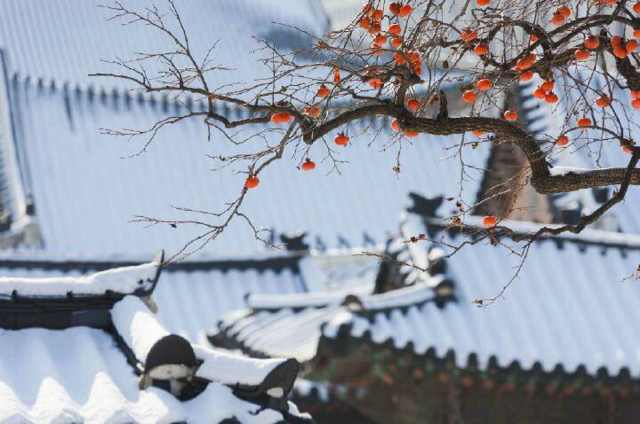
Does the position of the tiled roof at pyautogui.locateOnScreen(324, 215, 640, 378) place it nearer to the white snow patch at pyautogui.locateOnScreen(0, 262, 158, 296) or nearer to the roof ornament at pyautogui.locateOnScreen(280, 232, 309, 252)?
the white snow patch at pyautogui.locateOnScreen(0, 262, 158, 296)

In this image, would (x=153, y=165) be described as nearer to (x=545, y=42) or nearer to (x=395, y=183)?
(x=395, y=183)

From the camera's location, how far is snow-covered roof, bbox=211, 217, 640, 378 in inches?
339

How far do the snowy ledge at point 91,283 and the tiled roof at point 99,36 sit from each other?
10349 millimetres

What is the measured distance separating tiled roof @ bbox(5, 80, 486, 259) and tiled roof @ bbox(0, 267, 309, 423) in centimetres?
726

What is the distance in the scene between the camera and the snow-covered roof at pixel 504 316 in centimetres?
861

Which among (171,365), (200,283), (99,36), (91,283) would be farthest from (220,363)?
(99,36)

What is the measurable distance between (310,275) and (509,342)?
14.7 feet

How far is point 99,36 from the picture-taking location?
60.3ft

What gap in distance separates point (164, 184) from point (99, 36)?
13.6 ft

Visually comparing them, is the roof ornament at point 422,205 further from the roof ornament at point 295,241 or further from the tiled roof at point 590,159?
the roof ornament at point 295,241

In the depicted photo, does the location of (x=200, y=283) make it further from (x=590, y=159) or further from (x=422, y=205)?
(x=590, y=159)

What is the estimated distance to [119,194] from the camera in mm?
14648

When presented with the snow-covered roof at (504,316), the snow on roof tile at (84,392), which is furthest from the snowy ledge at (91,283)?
the snow-covered roof at (504,316)

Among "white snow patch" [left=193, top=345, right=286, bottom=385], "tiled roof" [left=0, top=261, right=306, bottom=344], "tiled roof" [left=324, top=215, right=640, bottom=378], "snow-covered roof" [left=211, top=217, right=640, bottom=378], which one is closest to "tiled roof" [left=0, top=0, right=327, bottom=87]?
"tiled roof" [left=0, top=261, right=306, bottom=344]
